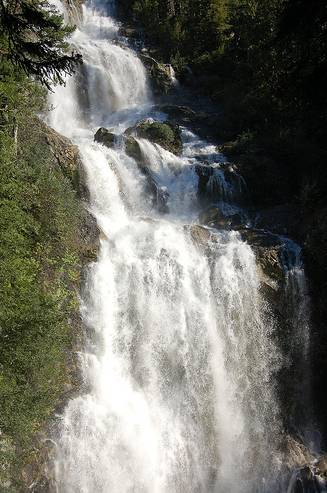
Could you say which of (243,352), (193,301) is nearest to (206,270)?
(193,301)

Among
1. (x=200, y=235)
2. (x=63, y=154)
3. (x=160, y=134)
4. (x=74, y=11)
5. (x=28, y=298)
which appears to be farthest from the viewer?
(x=74, y=11)

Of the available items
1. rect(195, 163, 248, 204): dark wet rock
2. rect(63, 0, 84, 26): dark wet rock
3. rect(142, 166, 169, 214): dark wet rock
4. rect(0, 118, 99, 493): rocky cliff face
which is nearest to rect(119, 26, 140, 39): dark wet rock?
rect(63, 0, 84, 26): dark wet rock

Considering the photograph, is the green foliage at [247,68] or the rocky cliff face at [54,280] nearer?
the rocky cliff face at [54,280]

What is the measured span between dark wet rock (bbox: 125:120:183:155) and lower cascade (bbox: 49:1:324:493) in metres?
5.72

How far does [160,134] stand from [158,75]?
10121 millimetres

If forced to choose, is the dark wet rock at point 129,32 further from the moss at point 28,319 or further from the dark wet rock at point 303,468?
the dark wet rock at point 303,468

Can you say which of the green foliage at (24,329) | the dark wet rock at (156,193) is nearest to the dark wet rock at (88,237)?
the green foliage at (24,329)

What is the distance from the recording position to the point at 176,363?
15250 millimetres

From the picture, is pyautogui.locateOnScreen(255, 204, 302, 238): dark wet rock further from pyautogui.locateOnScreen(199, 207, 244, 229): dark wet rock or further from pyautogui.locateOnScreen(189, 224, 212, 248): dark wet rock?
Result: pyautogui.locateOnScreen(189, 224, 212, 248): dark wet rock

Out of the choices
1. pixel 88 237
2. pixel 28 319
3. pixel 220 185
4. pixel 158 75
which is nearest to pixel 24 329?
pixel 28 319

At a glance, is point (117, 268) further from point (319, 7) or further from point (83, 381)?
point (319, 7)

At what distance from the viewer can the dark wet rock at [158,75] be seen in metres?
32.8

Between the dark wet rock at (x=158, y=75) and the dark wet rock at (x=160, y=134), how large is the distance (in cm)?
794

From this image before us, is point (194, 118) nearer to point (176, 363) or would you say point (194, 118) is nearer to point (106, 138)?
point (106, 138)
